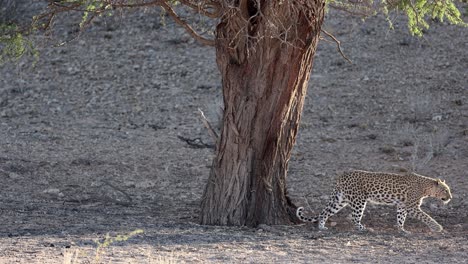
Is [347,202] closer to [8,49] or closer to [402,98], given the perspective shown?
[8,49]

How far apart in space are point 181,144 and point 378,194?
613cm

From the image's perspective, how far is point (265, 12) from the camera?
1220cm

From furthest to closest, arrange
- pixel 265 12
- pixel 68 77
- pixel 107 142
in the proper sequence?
pixel 68 77 < pixel 107 142 < pixel 265 12

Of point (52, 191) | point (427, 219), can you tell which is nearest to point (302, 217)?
point (427, 219)

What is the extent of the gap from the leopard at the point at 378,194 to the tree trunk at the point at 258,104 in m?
0.85

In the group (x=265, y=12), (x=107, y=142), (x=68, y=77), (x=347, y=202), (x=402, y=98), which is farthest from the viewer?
(x=68, y=77)

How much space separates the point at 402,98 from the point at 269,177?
8.75 metres

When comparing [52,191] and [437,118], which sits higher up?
[437,118]

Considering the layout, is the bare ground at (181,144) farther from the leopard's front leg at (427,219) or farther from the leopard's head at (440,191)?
the leopard's head at (440,191)

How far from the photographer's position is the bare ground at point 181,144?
37.1 feet

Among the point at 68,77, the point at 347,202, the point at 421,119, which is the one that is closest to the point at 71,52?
the point at 68,77

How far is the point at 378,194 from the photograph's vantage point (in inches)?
529

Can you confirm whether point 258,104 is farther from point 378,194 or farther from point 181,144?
point 181,144

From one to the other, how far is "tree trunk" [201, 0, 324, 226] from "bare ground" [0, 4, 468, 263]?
1.36 feet
